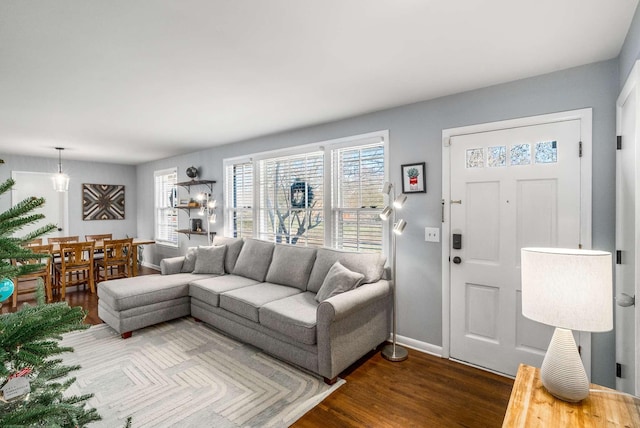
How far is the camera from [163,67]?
2336 millimetres

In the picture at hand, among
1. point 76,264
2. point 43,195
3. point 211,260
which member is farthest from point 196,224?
point 43,195

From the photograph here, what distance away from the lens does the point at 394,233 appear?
305 centimetres

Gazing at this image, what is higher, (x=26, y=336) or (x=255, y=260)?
(x=26, y=336)

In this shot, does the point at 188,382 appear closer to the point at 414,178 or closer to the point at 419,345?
the point at 419,345

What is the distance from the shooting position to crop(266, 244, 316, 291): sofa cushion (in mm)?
3525

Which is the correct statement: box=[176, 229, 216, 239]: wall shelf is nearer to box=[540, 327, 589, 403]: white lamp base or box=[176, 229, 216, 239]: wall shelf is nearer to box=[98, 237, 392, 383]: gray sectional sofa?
box=[98, 237, 392, 383]: gray sectional sofa

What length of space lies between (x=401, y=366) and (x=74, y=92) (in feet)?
12.7

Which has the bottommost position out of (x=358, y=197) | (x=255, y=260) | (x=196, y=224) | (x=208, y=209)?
(x=255, y=260)

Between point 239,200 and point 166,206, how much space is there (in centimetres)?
253

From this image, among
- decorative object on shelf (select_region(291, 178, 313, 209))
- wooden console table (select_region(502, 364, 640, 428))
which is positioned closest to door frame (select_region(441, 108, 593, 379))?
wooden console table (select_region(502, 364, 640, 428))

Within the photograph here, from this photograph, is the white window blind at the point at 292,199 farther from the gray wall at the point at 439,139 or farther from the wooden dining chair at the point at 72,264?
the wooden dining chair at the point at 72,264

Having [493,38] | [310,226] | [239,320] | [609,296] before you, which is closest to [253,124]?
[310,226]

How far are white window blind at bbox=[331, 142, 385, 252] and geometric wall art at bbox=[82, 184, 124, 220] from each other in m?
5.98

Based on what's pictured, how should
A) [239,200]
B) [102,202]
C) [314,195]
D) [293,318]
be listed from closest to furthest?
[293,318] → [314,195] → [239,200] → [102,202]
